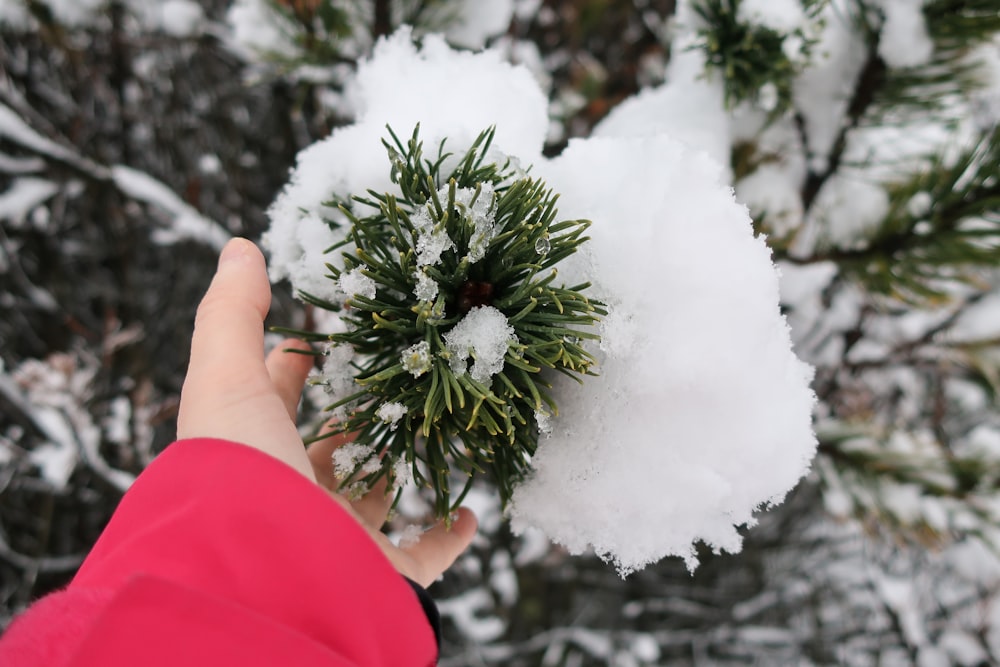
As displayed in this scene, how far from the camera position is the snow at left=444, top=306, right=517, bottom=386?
53 centimetres

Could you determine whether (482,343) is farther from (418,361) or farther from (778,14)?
(778,14)

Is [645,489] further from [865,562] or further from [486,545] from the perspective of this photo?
[865,562]

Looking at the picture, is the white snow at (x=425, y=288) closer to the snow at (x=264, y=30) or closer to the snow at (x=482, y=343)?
the snow at (x=482, y=343)

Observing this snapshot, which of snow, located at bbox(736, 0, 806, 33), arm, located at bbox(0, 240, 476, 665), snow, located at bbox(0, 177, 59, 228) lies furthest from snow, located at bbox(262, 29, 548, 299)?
snow, located at bbox(0, 177, 59, 228)

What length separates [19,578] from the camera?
2.39 metres

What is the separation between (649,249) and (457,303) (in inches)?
8.5

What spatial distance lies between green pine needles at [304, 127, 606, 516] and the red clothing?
103 millimetres

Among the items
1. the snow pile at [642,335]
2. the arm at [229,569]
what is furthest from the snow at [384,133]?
the arm at [229,569]

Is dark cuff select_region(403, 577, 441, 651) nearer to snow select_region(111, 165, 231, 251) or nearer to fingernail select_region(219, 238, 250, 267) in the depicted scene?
fingernail select_region(219, 238, 250, 267)

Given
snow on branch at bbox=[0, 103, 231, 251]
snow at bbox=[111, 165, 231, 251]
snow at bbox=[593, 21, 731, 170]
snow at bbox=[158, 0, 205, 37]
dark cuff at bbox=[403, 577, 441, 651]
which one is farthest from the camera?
snow at bbox=[158, 0, 205, 37]

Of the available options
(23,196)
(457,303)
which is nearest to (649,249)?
(457,303)

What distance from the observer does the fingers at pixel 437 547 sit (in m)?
0.84

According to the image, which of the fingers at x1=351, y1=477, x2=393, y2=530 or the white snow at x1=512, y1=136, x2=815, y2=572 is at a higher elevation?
the white snow at x1=512, y1=136, x2=815, y2=572

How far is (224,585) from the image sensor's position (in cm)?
51
